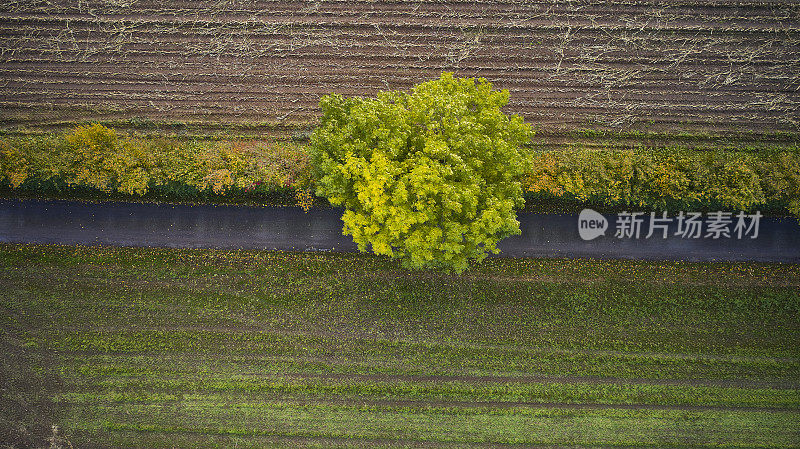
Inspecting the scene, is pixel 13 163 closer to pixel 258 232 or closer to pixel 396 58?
pixel 258 232

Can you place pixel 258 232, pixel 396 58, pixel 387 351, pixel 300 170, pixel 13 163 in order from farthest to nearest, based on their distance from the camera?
pixel 396 58 → pixel 258 232 → pixel 387 351 → pixel 13 163 → pixel 300 170

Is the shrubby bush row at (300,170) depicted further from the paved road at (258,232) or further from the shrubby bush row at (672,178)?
the paved road at (258,232)

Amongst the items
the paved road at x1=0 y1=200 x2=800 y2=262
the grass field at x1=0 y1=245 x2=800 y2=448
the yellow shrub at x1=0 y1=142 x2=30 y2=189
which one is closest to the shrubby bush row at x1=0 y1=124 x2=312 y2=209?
the yellow shrub at x1=0 y1=142 x2=30 y2=189

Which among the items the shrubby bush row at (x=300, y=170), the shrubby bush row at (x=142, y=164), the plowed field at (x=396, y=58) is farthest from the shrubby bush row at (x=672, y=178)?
the shrubby bush row at (x=142, y=164)

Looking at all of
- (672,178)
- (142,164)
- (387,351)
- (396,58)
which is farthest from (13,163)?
(672,178)

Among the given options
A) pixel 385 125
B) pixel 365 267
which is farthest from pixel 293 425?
pixel 385 125

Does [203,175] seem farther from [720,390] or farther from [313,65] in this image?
[720,390]
